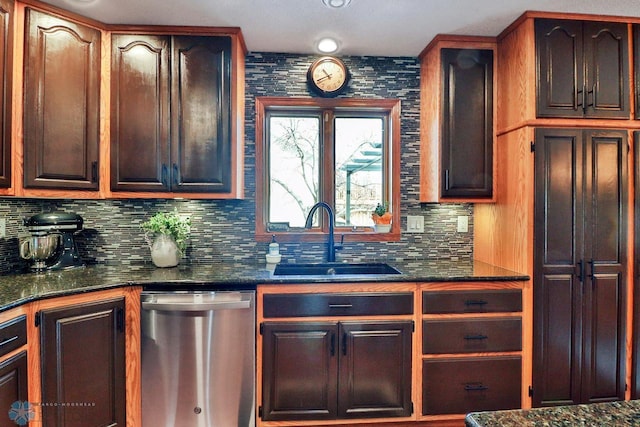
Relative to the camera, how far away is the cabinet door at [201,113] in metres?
2.24

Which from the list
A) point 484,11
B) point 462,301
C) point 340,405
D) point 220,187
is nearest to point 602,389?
point 462,301

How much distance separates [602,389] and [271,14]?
9.54ft

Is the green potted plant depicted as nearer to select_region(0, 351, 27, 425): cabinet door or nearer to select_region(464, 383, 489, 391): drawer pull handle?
select_region(0, 351, 27, 425): cabinet door

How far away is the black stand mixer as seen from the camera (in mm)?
2090

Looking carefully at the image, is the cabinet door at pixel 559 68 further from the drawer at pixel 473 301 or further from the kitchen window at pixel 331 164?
the drawer at pixel 473 301

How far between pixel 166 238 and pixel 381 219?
4.77ft

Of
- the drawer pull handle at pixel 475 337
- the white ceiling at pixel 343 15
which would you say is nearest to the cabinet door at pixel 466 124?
the white ceiling at pixel 343 15

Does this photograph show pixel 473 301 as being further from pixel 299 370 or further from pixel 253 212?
pixel 253 212

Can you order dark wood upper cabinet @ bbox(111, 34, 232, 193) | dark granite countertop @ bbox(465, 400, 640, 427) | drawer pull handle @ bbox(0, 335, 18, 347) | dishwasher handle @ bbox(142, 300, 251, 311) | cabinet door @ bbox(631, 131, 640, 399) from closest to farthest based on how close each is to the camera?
dark granite countertop @ bbox(465, 400, 640, 427) < drawer pull handle @ bbox(0, 335, 18, 347) < dishwasher handle @ bbox(142, 300, 251, 311) < cabinet door @ bbox(631, 131, 640, 399) < dark wood upper cabinet @ bbox(111, 34, 232, 193)

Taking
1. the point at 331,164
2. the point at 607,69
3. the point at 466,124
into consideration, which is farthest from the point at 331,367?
the point at 607,69

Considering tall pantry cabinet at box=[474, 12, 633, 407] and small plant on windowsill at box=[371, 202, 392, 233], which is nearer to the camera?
tall pantry cabinet at box=[474, 12, 633, 407]

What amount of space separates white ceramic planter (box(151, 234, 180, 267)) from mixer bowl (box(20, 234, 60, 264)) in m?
0.55

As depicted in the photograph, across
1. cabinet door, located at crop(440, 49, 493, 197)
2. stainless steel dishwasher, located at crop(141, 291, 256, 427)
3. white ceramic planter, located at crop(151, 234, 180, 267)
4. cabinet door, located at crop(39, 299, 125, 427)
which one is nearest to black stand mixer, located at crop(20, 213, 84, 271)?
white ceramic planter, located at crop(151, 234, 180, 267)

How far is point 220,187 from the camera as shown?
2279 mm
